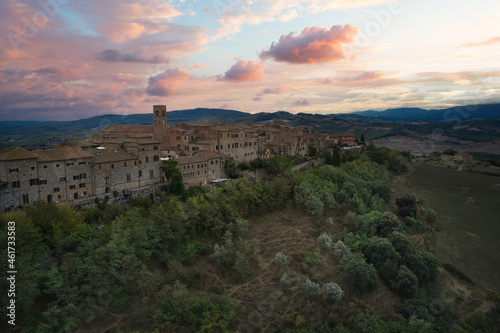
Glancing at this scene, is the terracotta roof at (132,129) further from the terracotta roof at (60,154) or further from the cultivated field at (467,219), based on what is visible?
the cultivated field at (467,219)

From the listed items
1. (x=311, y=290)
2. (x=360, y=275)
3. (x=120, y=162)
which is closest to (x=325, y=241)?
(x=360, y=275)

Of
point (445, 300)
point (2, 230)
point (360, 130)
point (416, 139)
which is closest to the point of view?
point (2, 230)

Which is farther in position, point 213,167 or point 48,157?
point 213,167

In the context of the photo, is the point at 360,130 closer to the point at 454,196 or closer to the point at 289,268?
the point at 454,196

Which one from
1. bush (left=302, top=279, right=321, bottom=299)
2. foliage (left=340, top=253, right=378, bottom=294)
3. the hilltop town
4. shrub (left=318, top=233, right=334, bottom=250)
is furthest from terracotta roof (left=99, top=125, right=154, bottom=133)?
foliage (left=340, top=253, right=378, bottom=294)

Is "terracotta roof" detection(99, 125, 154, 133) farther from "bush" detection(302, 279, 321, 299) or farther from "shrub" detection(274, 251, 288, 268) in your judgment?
"bush" detection(302, 279, 321, 299)

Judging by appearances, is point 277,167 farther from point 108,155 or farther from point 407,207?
point 108,155

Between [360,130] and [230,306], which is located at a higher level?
[360,130]

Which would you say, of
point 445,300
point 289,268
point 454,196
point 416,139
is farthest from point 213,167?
point 416,139
